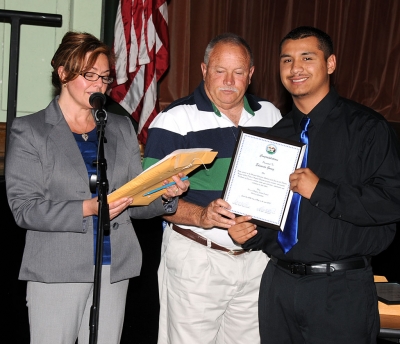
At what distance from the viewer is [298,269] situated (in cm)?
247

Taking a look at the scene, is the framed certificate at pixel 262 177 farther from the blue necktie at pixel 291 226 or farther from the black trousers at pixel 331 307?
the black trousers at pixel 331 307

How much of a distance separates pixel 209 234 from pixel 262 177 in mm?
487

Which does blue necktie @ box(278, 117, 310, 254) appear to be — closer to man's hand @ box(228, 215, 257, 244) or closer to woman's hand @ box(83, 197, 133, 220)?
man's hand @ box(228, 215, 257, 244)

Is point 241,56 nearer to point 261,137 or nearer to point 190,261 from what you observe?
point 261,137

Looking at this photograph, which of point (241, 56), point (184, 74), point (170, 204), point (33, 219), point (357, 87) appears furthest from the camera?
point (357, 87)

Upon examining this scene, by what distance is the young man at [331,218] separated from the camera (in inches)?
92.6

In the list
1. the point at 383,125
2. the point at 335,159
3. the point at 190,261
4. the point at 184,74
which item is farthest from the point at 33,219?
the point at 184,74

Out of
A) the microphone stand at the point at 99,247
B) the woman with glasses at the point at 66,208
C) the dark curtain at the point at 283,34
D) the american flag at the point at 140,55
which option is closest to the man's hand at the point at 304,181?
the woman with glasses at the point at 66,208

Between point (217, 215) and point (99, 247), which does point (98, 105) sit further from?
point (217, 215)

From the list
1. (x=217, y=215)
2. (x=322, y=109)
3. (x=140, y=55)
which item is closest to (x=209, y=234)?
(x=217, y=215)

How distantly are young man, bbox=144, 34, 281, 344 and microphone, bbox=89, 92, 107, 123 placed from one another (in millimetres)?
518

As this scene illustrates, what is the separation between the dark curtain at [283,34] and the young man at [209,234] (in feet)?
9.40

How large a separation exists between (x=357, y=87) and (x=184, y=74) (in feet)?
6.68

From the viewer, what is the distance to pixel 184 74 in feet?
19.1
